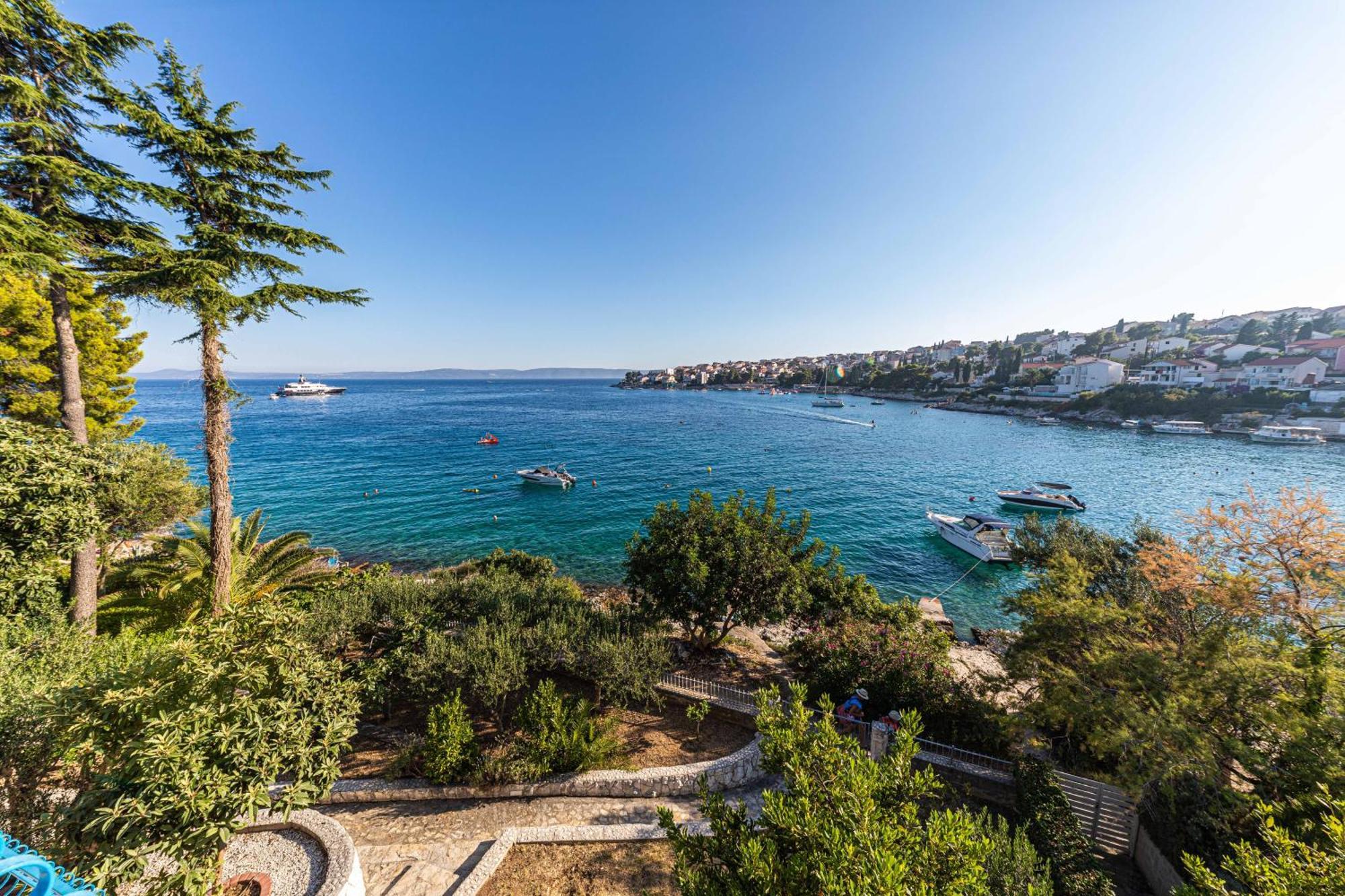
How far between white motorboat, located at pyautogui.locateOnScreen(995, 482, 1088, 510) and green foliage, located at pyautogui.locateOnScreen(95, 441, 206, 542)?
46.1m

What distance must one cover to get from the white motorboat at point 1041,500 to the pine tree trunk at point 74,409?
1762 inches

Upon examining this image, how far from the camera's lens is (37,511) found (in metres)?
7.13

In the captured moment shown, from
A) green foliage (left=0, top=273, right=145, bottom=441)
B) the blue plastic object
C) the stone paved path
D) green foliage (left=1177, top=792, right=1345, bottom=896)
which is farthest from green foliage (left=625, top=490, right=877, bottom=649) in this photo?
green foliage (left=0, top=273, right=145, bottom=441)

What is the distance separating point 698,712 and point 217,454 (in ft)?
40.9

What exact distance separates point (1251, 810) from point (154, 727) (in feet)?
45.1

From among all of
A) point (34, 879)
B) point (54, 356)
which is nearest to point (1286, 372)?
point (34, 879)

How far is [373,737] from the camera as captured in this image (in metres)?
8.95

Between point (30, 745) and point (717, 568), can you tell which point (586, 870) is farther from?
point (30, 745)

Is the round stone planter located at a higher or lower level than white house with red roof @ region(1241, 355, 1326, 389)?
lower

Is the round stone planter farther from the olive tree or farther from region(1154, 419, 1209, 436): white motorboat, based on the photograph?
region(1154, 419, 1209, 436): white motorboat

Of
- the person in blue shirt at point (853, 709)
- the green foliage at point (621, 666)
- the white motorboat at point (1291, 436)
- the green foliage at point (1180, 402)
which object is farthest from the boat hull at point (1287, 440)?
the green foliage at point (621, 666)

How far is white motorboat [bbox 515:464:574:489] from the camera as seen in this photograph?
36.5m

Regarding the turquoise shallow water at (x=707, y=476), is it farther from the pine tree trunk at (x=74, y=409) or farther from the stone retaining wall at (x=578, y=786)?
the stone retaining wall at (x=578, y=786)

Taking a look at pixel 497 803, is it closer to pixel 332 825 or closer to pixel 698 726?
pixel 332 825
